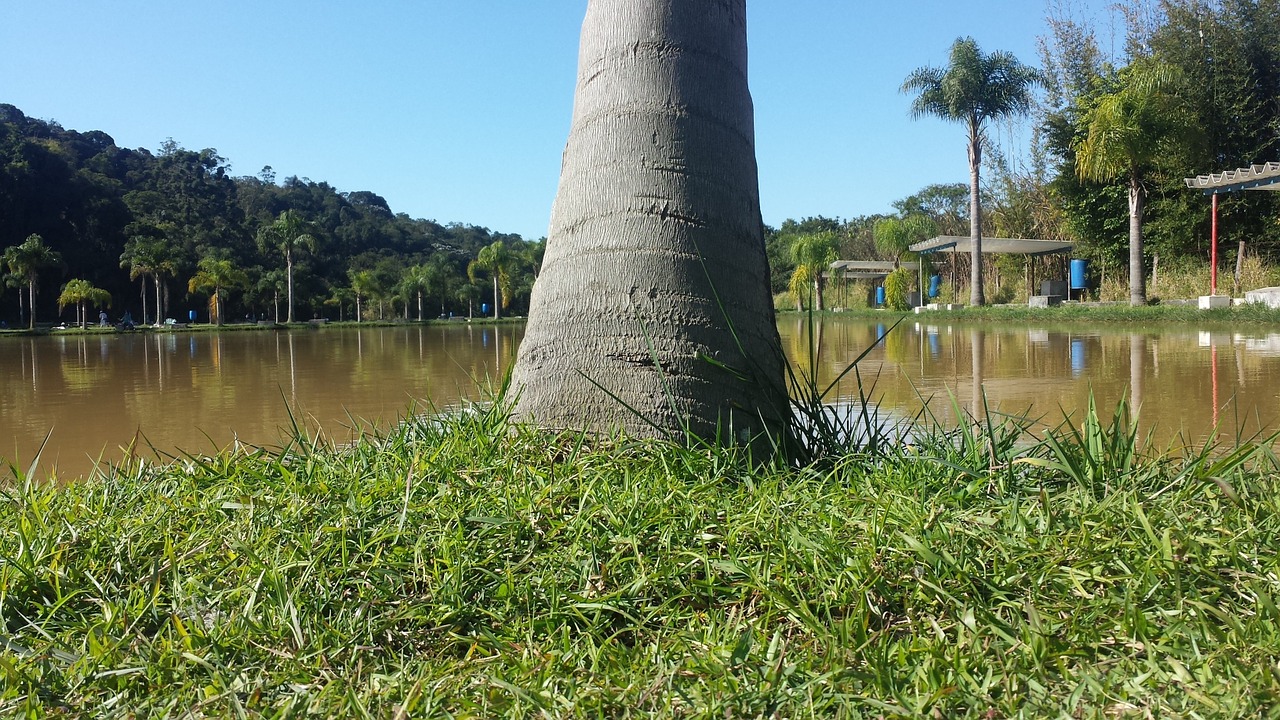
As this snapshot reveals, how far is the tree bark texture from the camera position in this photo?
7.59 feet

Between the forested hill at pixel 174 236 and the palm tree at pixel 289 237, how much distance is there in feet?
3.29

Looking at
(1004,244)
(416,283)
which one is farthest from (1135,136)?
(416,283)

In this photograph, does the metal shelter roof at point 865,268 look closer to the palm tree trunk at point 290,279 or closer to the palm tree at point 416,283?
the palm tree at point 416,283

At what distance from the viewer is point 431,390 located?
7.06 m

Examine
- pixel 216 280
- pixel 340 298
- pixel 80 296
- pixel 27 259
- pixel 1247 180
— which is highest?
pixel 27 259

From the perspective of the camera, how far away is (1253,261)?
18078 mm

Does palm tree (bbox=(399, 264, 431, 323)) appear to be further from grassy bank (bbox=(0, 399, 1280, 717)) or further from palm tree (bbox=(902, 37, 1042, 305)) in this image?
grassy bank (bbox=(0, 399, 1280, 717))

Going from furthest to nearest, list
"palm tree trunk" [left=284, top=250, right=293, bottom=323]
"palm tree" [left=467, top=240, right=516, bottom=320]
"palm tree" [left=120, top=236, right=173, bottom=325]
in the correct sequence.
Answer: "palm tree" [left=467, top=240, right=516, bottom=320], "palm tree trunk" [left=284, top=250, right=293, bottom=323], "palm tree" [left=120, top=236, right=173, bottom=325]

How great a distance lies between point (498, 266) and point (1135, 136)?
60.2 meters

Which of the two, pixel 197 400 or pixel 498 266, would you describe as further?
pixel 498 266

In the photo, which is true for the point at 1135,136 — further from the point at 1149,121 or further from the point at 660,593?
the point at 660,593

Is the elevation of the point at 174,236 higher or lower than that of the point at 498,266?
higher

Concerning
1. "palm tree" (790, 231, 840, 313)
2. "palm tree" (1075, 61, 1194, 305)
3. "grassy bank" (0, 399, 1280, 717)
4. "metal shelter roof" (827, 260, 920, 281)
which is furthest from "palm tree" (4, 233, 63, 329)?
"grassy bank" (0, 399, 1280, 717)

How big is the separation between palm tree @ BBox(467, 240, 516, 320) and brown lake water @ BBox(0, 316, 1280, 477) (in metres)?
61.7
